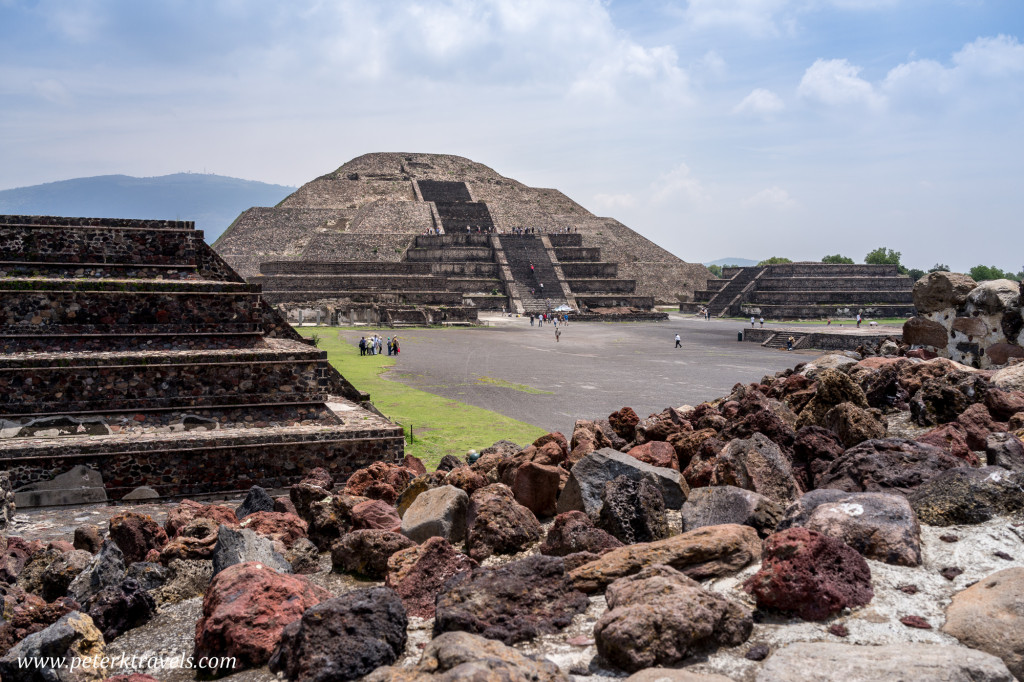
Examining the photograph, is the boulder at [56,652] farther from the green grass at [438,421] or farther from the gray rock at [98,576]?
the green grass at [438,421]

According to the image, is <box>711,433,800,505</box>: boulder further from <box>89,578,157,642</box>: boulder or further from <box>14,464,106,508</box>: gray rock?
<box>14,464,106,508</box>: gray rock

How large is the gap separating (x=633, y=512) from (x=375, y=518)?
2.18 m

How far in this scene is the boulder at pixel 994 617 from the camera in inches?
123

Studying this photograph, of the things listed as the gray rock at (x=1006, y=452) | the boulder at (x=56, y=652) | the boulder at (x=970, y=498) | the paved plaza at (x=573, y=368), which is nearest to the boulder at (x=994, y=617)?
the boulder at (x=970, y=498)

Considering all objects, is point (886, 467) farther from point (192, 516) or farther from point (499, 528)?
point (192, 516)

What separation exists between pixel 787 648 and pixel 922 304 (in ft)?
28.6

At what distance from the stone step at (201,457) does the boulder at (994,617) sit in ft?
23.2

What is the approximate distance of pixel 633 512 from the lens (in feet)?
16.1

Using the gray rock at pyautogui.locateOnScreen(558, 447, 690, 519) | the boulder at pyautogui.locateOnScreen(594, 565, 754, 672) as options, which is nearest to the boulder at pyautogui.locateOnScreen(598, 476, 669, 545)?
the gray rock at pyautogui.locateOnScreen(558, 447, 690, 519)

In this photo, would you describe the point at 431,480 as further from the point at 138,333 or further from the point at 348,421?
the point at 138,333

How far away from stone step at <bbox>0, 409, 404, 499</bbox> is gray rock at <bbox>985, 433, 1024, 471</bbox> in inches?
252

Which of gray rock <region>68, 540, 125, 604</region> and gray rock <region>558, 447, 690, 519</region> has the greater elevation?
gray rock <region>558, 447, 690, 519</region>

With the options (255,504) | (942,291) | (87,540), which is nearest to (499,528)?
(255,504)

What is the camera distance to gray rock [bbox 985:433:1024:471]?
5047mm
